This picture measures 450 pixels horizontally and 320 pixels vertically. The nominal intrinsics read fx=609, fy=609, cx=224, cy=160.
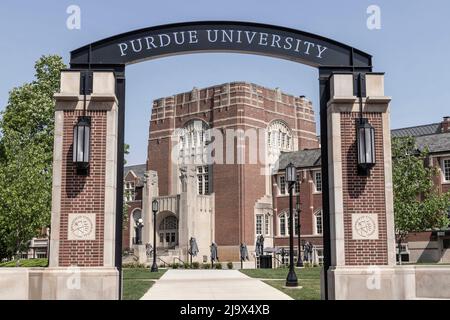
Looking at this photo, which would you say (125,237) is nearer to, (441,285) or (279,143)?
(279,143)

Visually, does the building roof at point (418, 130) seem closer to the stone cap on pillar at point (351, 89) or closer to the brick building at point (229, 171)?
the brick building at point (229, 171)

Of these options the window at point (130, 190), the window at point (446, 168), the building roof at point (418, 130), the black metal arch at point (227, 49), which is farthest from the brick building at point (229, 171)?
the black metal arch at point (227, 49)

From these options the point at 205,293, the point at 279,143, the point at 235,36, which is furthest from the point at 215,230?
the point at 235,36

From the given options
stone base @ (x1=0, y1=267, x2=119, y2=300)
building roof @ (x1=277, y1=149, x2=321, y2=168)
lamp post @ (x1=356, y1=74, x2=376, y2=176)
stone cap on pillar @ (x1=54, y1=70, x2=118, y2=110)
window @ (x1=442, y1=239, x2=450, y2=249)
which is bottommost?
window @ (x1=442, y1=239, x2=450, y2=249)

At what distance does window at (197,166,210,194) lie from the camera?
55531mm

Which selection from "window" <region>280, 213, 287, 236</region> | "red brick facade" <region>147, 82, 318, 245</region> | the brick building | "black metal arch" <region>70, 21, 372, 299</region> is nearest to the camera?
"black metal arch" <region>70, 21, 372, 299</region>

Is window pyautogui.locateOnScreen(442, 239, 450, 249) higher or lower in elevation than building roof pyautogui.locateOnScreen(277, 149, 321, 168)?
lower

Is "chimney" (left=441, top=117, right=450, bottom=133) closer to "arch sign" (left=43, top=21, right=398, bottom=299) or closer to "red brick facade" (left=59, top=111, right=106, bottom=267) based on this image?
"arch sign" (left=43, top=21, right=398, bottom=299)

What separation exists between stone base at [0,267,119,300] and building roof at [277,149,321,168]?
4028 cm

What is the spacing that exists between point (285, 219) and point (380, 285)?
40.7 metres

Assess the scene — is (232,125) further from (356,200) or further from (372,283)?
(372,283)

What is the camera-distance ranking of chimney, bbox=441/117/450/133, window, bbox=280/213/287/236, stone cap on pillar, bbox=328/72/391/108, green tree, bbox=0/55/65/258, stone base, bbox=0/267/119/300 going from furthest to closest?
chimney, bbox=441/117/450/133, window, bbox=280/213/287/236, green tree, bbox=0/55/65/258, stone cap on pillar, bbox=328/72/391/108, stone base, bbox=0/267/119/300

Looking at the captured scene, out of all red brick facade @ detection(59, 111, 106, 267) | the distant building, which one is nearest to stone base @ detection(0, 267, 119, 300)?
red brick facade @ detection(59, 111, 106, 267)

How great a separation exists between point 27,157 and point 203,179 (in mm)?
27494
